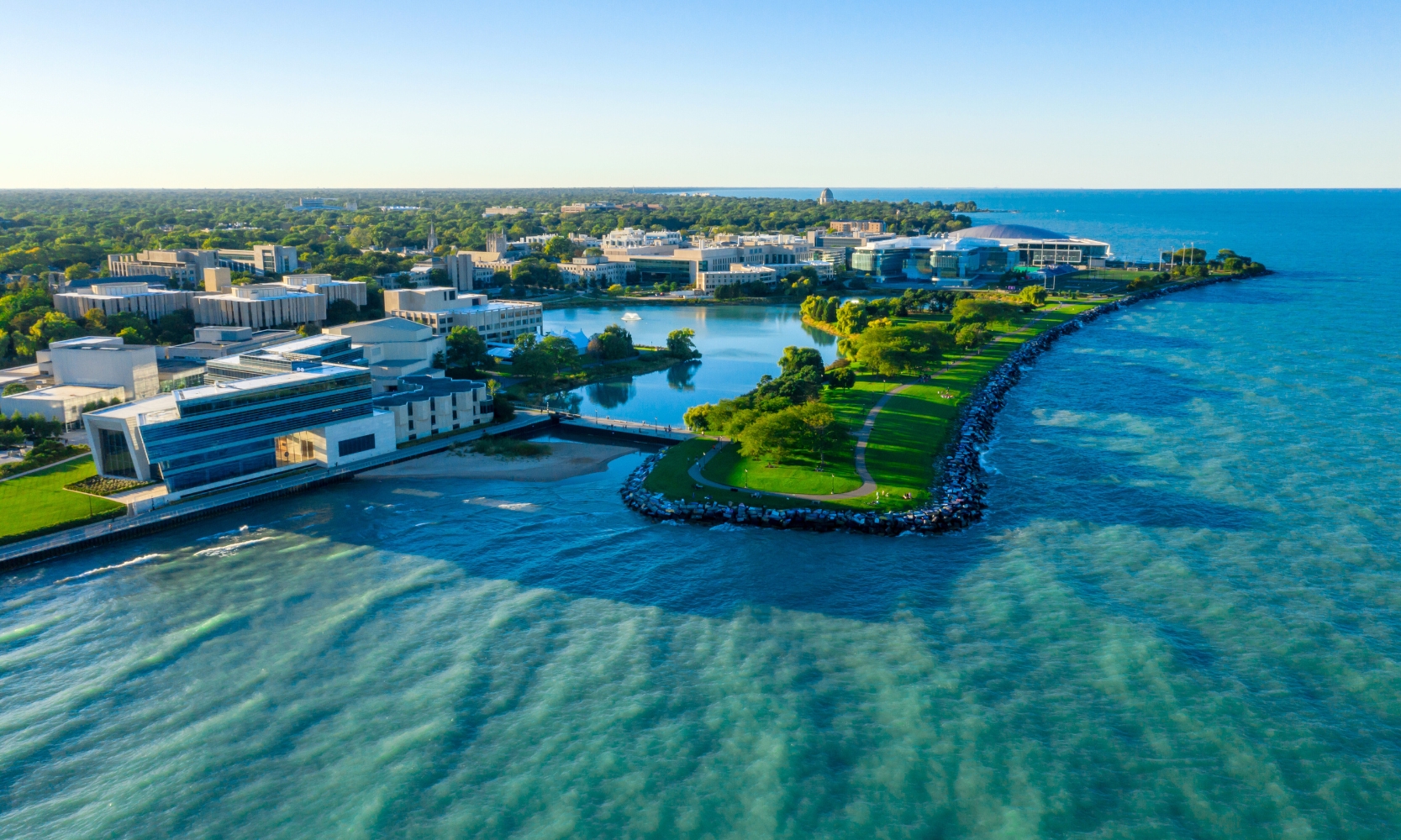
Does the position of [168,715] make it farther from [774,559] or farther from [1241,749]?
[1241,749]

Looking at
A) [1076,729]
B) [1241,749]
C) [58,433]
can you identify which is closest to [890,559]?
[1076,729]

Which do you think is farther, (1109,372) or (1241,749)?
(1109,372)

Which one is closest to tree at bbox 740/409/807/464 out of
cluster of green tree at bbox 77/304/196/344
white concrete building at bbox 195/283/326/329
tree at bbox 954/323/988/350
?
tree at bbox 954/323/988/350

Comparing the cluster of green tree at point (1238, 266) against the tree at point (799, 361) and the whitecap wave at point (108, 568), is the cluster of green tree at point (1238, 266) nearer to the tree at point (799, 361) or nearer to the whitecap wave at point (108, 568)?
the tree at point (799, 361)

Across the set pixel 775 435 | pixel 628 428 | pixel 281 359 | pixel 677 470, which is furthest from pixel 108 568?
pixel 775 435

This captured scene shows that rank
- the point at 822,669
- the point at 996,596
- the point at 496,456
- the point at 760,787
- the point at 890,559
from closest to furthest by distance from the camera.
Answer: the point at 760,787
the point at 822,669
the point at 996,596
the point at 890,559
the point at 496,456

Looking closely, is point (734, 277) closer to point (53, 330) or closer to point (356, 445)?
point (53, 330)

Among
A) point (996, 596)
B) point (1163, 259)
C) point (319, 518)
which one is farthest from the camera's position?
point (1163, 259)
